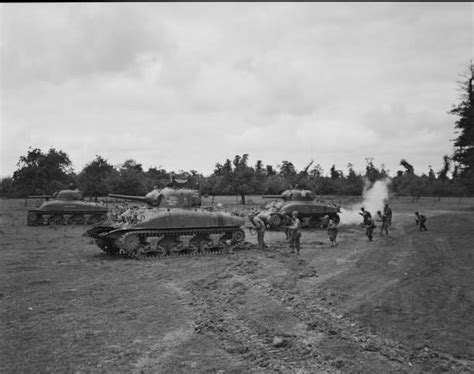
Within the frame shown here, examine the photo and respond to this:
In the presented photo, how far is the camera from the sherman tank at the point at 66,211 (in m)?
27.0

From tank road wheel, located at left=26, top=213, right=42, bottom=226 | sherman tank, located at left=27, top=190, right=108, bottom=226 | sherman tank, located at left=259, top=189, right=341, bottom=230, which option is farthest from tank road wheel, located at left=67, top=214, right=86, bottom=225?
sherman tank, located at left=259, top=189, right=341, bottom=230

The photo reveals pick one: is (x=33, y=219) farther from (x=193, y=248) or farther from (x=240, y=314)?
(x=240, y=314)

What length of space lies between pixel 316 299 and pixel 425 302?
2.18 meters

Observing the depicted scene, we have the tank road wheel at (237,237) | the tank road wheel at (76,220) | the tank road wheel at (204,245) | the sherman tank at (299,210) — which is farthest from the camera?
the tank road wheel at (76,220)

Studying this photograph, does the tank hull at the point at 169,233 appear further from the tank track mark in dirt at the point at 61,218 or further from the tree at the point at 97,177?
the tree at the point at 97,177

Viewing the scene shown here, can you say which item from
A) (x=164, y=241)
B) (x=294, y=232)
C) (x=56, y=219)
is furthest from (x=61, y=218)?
(x=294, y=232)

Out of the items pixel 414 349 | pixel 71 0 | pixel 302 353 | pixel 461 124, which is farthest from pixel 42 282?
pixel 461 124

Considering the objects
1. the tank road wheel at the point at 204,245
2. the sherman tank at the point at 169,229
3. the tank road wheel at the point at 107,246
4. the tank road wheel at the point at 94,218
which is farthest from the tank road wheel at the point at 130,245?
the tank road wheel at the point at 94,218

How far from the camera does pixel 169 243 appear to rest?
15.9 meters

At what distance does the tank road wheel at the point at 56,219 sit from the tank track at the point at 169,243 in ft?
41.6

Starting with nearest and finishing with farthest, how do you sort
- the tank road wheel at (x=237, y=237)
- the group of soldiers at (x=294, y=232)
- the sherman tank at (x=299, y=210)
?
the group of soldiers at (x=294, y=232)
the tank road wheel at (x=237, y=237)
the sherman tank at (x=299, y=210)

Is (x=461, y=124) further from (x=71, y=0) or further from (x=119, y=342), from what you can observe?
(x=71, y=0)

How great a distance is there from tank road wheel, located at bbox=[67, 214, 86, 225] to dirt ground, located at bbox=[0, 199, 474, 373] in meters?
13.3

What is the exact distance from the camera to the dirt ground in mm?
6176
